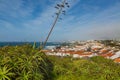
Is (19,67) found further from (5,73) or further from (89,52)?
(89,52)

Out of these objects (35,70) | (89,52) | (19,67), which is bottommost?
(89,52)

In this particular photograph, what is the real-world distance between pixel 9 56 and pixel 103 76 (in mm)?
4499

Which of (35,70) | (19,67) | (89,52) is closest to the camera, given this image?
(19,67)

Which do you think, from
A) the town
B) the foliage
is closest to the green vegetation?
the foliage

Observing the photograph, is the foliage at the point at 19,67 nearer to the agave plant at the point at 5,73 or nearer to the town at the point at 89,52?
the agave plant at the point at 5,73

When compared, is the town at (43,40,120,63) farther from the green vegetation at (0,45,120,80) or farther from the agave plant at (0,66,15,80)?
the agave plant at (0,66,15,80)

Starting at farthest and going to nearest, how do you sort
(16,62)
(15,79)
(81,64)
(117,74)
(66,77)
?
(81,64) → (117,74) → (66,77) → (16,62) → (15,79)

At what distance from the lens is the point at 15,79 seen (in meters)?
7.28

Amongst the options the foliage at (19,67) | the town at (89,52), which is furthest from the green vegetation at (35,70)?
the town at (89,52)

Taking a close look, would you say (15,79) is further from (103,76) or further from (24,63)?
(103,76)

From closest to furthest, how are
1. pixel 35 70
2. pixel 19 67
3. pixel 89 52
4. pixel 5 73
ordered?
pixel 5 73, pixel 19 67, pixel 35 70, pixel 89 52

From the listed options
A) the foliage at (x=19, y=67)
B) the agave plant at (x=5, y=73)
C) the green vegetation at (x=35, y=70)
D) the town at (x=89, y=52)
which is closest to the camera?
the agave plant at (x=5, y=73)

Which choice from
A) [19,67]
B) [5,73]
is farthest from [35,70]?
[5,73]

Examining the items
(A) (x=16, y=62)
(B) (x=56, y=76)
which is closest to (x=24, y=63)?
(A) (x=16, y=62)
